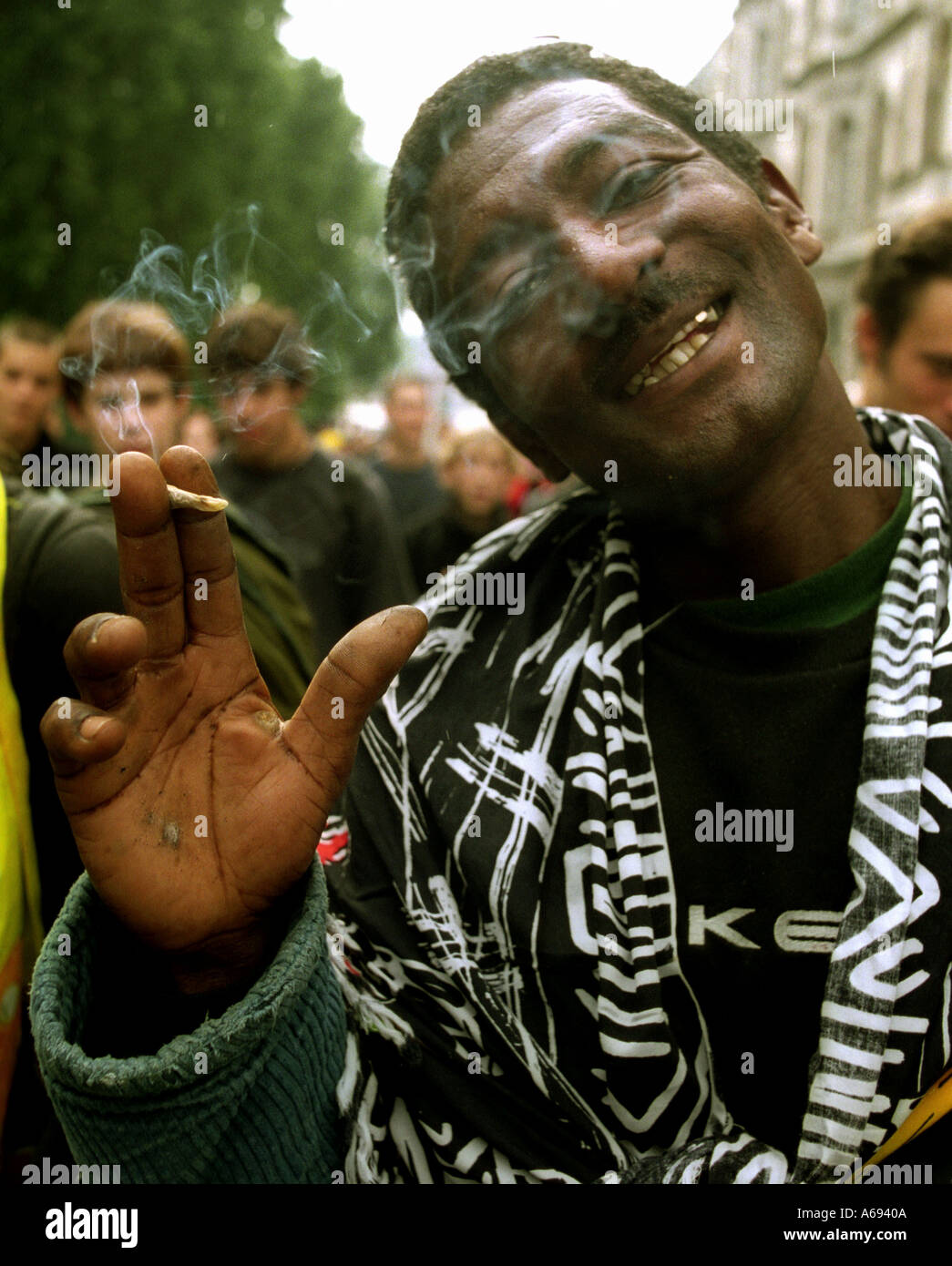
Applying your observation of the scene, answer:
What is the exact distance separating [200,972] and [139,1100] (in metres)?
0.17

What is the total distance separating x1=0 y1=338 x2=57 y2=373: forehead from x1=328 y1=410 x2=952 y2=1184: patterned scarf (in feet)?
8.76

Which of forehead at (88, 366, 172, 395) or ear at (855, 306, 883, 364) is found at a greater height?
ear at (855, 306, 883, 364)

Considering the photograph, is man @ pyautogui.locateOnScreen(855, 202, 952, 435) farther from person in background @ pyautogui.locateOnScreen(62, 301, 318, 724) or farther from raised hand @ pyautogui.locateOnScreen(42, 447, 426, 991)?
raised hand @ pyautogui.locateOnScreen(42, 447, 426, 991)

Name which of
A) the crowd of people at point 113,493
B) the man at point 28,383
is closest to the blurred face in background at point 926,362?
the crowd of people at point 113,493

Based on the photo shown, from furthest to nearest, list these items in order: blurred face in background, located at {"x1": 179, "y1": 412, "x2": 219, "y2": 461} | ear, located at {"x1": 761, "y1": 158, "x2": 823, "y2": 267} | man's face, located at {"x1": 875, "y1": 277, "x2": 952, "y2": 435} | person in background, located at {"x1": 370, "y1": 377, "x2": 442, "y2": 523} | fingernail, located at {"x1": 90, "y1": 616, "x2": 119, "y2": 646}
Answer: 1. person in background, located at {"x1": 370, "y1": 377, "x2": 442, "y2": 523}
2. blurred face in background, located at {"x1": 179, "y1": 412, "x2": 219, "y2": 461}
3. man's face, located at {"x1": 875, "y1": 277, "x2": 952, "y2": 435}
4. ear, located at {"x1": 761, "y1": 158, "x2": 823, "y2": 267}
5. fingernail, located at {"x1": 90, "y1": 616, "x2": 119, "y2": 646}

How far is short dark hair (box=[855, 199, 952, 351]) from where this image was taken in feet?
8.64

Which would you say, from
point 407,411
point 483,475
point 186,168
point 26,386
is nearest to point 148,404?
point 26,386

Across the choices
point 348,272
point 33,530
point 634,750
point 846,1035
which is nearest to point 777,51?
point 348,272

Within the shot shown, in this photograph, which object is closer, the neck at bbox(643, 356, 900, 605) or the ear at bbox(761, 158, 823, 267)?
the neck at bbox(643, 356, 900, 605)

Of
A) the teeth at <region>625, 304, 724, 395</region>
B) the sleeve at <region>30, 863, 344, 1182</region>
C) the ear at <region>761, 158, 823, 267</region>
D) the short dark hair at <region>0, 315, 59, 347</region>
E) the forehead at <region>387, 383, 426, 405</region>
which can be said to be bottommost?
the sleeve at <region>30, 863, 344, 1182</region>

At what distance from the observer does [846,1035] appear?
4.27ft

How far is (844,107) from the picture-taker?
501 cm

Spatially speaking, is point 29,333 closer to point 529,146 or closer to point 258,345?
point 258,345

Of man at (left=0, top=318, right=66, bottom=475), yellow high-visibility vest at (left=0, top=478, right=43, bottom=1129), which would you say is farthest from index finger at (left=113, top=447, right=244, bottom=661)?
man at (left=0, top=318, right=66, bottom=475)
